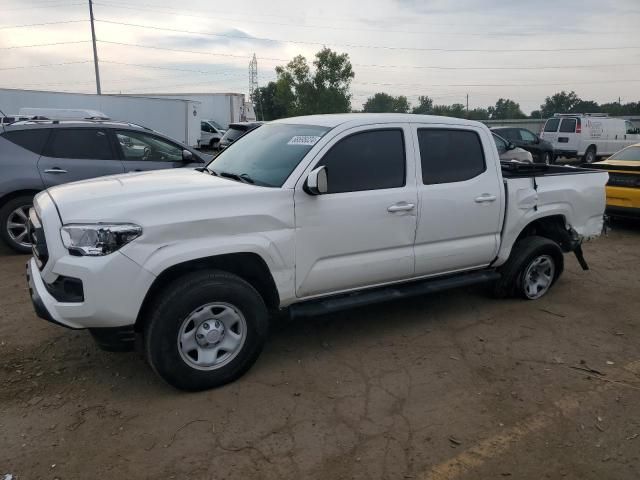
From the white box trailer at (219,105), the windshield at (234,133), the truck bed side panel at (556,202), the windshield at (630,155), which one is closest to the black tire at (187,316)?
the truck bed side panel at (556,202)

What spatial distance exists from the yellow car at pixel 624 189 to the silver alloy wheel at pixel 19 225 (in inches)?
358

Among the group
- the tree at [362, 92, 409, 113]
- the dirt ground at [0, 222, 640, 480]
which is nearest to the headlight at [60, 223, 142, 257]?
the dirt ground at [0, 222, 640, 480]

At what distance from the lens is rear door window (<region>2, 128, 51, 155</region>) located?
22.2 ft

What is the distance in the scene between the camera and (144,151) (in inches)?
294

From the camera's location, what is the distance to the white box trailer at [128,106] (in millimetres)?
21078

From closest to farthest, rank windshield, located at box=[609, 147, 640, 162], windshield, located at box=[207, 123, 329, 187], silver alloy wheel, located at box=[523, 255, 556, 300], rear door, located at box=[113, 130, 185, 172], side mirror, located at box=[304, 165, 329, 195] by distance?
side mirror, located at box=[304, 165, 329, 195]
windshield, located at box=[207, 123, 329, 187]
silver alloy wheel, located at box=[523, 255, 556, 300]
rear door, located at box=[113, 130, 185, 172]
windshield, located at box=[609, 147, 640, 162]

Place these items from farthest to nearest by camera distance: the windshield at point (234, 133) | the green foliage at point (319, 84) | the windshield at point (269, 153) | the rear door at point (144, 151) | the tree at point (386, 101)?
the tree at point (386, 101) < the green foliage at point (319, 84) < the windshield at point (234, 133) < the rear door at point (144, 151) < the windshield at point (269, 153)

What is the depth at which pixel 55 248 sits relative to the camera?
10.5 feet

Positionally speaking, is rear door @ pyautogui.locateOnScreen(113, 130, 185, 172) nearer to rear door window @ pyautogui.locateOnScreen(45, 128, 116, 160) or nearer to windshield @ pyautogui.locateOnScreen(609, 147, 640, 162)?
rear door window @ pyautogui.locateOnScreen(45, 128, 116, 160)

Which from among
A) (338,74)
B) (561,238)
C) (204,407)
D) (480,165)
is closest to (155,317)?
(204,407)

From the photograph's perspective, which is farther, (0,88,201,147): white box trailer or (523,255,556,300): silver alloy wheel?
(0,88,201,147): white box trailer

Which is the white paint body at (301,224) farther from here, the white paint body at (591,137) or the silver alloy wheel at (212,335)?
the white paint body at (591,137)

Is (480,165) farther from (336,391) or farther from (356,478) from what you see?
(356,478)

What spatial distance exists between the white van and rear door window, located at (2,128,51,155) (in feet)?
63.2
